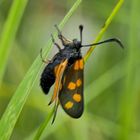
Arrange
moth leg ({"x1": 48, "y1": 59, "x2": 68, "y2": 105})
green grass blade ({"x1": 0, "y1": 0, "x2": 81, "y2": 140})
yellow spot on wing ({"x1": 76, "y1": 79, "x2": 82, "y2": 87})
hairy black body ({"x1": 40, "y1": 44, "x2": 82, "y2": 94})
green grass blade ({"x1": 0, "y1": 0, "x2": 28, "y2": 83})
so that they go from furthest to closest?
hairy black body ({"x1": 40, "y1": 44, "x2": 82, "y2": 94})
yellow spot on wing ({"x1": 76, "y1": 79, "x2": 82, "y2": 87})
moth leg ({"x1": 48, "y1": 59, "x2": 68, "y2": 105})
green grass blade ({"x1": 0, "y1": 0, "x2": 28, "y2": 83})
green grass blade ({"x1": 0, "y1": 0, "x2": 81, "y2": 140})

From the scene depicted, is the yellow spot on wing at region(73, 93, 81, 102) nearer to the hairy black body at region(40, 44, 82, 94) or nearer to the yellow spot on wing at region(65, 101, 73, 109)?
the yellow spot on wing at region(65, 101, 73, 109)

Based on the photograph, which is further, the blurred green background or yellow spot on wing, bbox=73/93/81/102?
the blurred green background

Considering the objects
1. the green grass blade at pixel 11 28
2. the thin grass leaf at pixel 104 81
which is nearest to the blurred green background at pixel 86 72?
the thin grass leaf at pixel 104 81

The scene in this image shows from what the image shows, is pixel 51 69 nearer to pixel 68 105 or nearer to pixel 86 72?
pixel 68 105

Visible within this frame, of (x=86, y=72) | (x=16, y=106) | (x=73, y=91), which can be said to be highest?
(x=86, y=72)

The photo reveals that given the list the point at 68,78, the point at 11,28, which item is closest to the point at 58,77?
the point at 68,78

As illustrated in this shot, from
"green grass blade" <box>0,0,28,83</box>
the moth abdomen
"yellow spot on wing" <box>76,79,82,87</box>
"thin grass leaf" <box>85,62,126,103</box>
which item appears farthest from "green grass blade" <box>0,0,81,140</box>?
"thin grass leaf" <box>85,62,126,103</box>

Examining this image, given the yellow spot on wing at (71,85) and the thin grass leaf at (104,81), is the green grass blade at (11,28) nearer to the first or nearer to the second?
the yellow spot on wing at (71,85)

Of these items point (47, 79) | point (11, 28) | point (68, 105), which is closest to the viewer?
point (11, 28)
